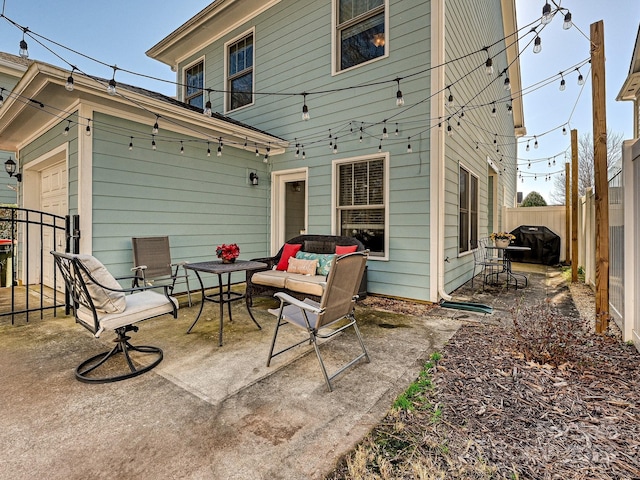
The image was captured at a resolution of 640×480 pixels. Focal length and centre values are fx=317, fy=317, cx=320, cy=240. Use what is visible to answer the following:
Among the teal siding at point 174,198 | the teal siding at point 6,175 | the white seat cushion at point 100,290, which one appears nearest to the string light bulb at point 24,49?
the teal siding at point 174,198

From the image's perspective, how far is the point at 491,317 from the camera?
4.14 m

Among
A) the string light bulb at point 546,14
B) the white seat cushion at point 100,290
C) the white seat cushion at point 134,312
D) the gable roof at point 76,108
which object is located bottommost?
the white seat cushion at point 134,312

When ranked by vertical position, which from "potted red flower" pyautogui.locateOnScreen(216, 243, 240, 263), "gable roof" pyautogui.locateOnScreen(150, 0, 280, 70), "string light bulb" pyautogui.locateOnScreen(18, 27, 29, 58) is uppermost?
"gable roof" pyautogui.locateOnScreen(150, 0, 280, 70)

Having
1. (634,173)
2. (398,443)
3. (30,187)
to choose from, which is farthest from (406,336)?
(30,187)

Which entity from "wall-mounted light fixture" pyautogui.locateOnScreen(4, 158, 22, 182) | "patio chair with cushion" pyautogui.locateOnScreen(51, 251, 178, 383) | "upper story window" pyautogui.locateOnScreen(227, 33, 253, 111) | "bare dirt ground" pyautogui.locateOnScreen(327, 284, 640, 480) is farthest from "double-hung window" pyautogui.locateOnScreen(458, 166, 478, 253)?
"wall-mounted light fixture" pyautogui.locateOnScreen(4, 158, 22, 182)

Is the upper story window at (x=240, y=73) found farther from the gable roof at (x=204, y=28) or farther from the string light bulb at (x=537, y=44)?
the string light bulb at (x=537, y=44)

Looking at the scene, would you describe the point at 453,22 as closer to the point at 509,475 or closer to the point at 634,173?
the point at 634,173

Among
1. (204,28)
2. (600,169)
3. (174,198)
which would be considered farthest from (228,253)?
(204,28)

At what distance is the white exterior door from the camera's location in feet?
16.7

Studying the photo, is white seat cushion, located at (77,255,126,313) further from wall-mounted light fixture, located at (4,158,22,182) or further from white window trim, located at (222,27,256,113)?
white window trim, located at (222,27,256,113)

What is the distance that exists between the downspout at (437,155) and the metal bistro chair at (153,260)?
364cm

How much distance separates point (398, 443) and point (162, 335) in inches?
111

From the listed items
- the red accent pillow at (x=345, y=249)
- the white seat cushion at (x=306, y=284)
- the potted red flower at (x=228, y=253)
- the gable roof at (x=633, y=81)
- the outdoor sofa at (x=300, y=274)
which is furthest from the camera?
the red accent pillow at (x=345, y=249)

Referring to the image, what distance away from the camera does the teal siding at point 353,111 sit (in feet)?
15.8
